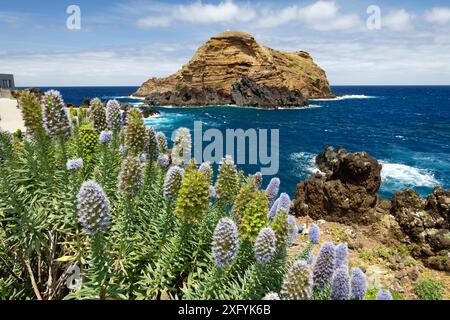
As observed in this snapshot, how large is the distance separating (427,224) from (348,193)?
214 inches

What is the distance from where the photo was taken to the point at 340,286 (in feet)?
13.6

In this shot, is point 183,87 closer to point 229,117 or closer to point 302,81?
point 229,117

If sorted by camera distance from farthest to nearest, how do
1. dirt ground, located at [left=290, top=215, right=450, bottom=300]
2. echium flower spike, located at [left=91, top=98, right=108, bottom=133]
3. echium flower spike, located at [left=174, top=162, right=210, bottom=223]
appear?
dirt ground, located at [left=290, top=215, right=450, bottom=300], echium flower spike, located at [left=91, top=98, right=108, bottom=133], echium flower spike, located at [left=174, top=162, right=210, bottom=223]

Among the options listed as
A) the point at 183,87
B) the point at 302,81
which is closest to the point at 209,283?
the point at 183,87

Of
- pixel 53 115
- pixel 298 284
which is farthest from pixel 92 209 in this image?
pixel 53 115

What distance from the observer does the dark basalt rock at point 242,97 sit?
129125 millimetres

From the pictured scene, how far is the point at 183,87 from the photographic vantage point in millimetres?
139375

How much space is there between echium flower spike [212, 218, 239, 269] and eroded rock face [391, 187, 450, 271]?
1952 cm

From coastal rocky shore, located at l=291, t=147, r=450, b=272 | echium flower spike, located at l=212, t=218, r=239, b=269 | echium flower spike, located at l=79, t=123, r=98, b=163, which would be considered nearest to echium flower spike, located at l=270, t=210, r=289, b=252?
echium flower spike, located at l=212, t=218, r=239, b=269

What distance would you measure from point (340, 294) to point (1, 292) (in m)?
4.79

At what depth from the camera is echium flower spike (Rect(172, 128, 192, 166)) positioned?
6992 millimetres

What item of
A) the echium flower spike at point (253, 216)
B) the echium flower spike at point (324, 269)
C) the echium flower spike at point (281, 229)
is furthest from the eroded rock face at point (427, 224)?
the echium flower spike at point (253, 216)

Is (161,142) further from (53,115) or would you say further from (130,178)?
(130,178)

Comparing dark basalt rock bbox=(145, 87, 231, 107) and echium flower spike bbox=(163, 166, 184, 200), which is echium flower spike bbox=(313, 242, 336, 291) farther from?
dark basalt rock bbox=(145, 87, 231, 107)
